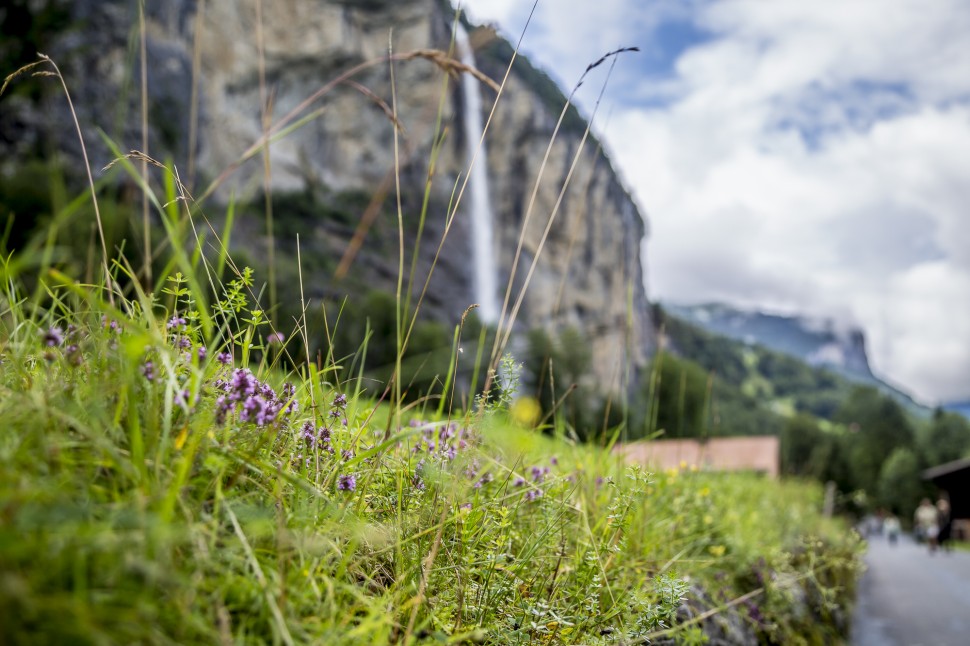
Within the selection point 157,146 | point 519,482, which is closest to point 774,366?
point 157,146

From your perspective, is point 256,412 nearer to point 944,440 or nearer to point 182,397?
point 182,397

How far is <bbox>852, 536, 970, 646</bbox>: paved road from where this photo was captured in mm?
6000

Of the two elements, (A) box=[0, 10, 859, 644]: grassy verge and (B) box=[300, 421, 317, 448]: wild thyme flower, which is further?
(B) box=[300, 421, 317, 448]: wild thyme flower

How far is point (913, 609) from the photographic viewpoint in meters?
7.62

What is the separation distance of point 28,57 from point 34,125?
10.6 meters

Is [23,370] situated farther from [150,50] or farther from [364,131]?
[364,131]

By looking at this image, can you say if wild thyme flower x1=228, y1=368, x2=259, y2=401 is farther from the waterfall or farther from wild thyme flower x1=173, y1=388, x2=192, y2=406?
the waterfall

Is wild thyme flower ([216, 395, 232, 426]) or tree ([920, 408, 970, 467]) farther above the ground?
wild thyme flower ([216, 395, 232, 426])

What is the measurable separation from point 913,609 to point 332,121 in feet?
215

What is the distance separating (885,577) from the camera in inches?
448

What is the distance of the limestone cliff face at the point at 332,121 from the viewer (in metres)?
44.2

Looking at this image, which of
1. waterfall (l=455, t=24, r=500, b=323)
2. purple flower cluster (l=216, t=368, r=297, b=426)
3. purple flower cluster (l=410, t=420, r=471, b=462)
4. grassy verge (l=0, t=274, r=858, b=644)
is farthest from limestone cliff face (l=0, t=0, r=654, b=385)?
purple flower cluster (l=216, t=368, r=297, b=426)

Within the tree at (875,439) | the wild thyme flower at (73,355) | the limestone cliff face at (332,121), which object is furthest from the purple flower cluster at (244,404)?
the tree at (875,439)

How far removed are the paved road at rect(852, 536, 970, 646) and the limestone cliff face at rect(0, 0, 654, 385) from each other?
25.4m
